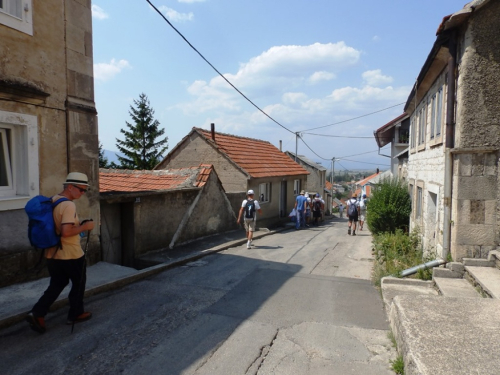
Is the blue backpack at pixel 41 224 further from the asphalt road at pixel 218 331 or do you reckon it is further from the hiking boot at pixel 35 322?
the asphalt road at pixel 218 331

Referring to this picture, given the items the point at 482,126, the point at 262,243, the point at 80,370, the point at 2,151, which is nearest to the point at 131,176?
the point at 262,243

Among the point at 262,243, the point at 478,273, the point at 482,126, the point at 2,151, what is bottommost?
the point at 262,243

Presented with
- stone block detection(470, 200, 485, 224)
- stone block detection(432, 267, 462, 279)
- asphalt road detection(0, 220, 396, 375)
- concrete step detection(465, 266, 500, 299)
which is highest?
stone block detection(470, 200, 485, 224)

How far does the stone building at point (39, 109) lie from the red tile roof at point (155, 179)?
3.42 metres

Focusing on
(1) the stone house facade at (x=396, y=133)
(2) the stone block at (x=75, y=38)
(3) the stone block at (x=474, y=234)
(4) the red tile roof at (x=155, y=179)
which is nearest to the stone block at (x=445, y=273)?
(3) the stone block at (x=474, y=234)

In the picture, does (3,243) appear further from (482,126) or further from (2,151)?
(482,126)

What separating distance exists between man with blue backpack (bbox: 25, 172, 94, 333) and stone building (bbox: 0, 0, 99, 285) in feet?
5.51

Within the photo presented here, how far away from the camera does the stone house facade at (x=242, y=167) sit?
16.3m

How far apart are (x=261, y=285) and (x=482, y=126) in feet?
15.0

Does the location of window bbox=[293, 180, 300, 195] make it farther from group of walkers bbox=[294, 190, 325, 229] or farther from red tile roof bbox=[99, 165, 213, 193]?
red tile roof bbox=[99, 165, 213, 193]

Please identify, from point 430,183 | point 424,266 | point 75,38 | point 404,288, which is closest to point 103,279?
Answer: point 75,38

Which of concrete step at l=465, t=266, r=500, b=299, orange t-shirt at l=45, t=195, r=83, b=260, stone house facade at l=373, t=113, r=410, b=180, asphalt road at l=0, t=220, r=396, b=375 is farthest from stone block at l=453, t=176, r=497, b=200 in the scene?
stone house facade at l=373, t=113, r=410, b=180

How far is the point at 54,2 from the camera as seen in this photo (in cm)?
595

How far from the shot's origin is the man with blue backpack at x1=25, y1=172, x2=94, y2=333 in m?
3.92
